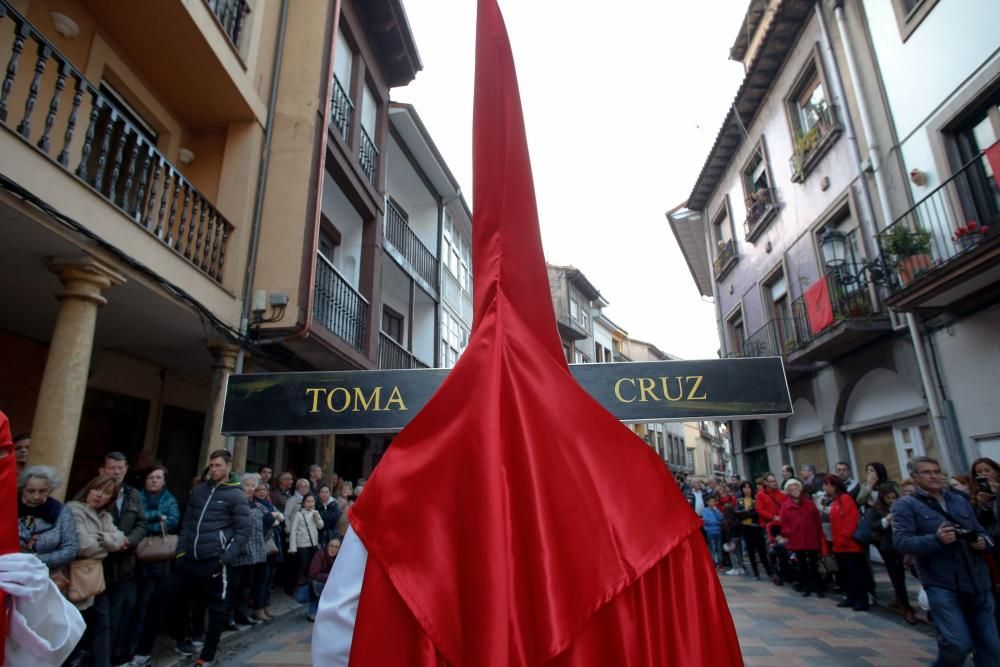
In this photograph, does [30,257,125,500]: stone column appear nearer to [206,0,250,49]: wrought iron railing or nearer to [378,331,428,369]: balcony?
[206,0,250,49]: wrought iron railing

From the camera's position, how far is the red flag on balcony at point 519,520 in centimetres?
115

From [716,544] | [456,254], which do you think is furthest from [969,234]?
[456,254]

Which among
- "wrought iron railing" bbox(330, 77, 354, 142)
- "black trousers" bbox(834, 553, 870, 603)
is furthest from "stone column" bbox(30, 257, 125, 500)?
"black trousers" bbox(834, 553, 870, 603)

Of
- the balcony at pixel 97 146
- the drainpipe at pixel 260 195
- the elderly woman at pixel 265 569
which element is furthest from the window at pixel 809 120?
the elderly woman at pixel 265 569

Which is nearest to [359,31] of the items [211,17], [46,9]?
[211,17]

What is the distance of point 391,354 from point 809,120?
10454mm

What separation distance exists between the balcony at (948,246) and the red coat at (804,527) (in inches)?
129

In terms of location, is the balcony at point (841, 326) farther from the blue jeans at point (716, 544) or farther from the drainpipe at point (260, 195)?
the drainpipe at point (260, 195)

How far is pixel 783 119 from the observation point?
13.9 metres

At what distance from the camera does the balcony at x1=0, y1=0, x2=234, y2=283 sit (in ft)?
16.1

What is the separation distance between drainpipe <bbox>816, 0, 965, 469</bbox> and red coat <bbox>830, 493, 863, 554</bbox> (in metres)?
2.60

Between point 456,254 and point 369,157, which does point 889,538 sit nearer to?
point 369,157

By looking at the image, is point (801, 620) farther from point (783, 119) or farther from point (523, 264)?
point (783, 119)

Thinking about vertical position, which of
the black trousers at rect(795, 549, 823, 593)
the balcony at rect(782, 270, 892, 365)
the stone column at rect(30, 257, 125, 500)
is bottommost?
the black trousers at rect(795, 549, 823, 593)
